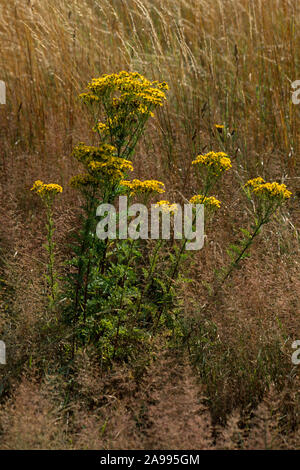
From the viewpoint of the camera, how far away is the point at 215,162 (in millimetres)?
2381

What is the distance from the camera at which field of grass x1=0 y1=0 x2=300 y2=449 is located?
209 centimetres

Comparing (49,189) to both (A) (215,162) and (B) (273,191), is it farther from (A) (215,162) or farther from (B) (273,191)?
(B) (273,191)

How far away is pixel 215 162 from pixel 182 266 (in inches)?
24.9

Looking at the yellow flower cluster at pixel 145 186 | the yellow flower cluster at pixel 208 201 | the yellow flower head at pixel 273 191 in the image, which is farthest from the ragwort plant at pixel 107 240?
the yellow flower head at pixel 273 191

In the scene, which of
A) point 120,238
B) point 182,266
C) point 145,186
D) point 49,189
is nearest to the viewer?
point 145,186

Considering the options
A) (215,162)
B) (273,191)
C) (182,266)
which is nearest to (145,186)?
(215,162)

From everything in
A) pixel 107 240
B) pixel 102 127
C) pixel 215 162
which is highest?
pixel 102 127

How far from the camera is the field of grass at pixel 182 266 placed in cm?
209

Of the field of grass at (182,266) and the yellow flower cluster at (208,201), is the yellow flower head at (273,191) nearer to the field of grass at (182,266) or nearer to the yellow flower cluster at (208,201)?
the yellow flower cluster at (208,201)

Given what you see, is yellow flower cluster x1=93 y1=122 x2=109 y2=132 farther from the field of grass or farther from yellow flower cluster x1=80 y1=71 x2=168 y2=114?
the field of grass

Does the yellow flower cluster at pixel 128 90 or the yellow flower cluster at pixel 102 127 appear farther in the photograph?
the yellow flower cluster at pixel 102 127

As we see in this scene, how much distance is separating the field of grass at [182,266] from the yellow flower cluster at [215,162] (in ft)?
1.62

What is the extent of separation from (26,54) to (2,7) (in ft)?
1.66
